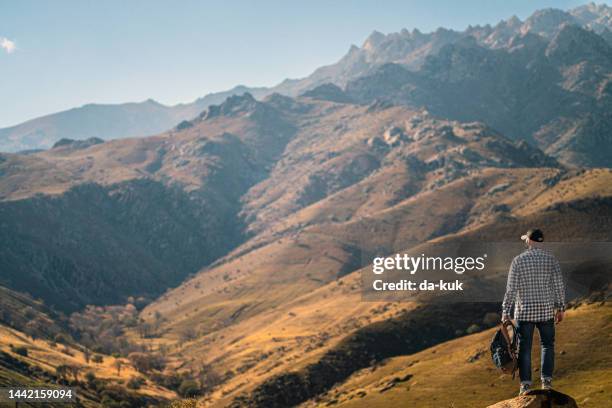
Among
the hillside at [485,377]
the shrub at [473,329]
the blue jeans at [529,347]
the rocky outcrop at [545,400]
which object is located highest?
the blue jeans at [529,347]

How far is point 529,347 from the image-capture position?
68.3 feet

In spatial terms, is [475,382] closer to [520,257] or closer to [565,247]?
[565,247]

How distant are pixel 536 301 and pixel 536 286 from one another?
53cm

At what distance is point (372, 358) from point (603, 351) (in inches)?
3931

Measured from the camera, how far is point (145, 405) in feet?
593

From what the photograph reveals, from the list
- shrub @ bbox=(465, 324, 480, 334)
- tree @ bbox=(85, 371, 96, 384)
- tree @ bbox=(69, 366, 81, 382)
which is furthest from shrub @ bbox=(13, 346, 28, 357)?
shrub @ bbox=(465, 324, 480, 334)

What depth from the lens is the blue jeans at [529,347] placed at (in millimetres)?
20438

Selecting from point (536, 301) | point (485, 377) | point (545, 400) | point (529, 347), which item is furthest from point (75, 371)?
point (536, 301)

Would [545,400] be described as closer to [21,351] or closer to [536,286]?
[536,286]

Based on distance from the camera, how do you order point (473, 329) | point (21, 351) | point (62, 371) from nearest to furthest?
point (473, 329) < point (62, 371) < point (21, 351)

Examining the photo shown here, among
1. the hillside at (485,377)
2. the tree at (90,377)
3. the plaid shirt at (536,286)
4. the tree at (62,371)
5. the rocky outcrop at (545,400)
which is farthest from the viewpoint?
the tree at (90,377)

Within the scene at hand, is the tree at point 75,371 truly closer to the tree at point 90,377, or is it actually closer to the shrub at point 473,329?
the tree at point 90,377

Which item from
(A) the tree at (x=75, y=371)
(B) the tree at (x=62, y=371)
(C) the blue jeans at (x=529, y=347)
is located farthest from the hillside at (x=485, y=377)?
(B) the tree at (x=62, y=371)

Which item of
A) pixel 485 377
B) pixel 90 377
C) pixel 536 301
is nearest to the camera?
pixel 536 301
